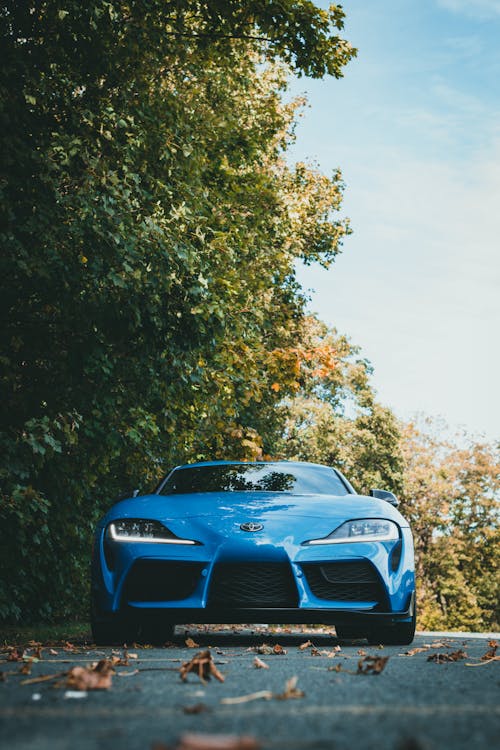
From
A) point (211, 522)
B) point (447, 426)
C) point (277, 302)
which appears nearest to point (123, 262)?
point (211, 522)

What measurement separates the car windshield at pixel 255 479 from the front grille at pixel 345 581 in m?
1.04

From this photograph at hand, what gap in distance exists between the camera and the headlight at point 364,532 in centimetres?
641

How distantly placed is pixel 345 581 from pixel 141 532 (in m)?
1.42

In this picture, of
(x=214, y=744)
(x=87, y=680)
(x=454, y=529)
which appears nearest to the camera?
(x=214, y=744)

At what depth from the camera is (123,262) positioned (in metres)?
9.27

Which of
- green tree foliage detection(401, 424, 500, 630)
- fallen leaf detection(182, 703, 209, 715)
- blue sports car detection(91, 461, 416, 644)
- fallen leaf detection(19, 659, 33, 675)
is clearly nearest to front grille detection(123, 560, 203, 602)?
blue sports car detection(91, 461, 416, 644)

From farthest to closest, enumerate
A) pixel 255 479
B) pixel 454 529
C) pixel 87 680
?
1. pixel 454 529
2. pixel 255 479
3. pixel 87 680

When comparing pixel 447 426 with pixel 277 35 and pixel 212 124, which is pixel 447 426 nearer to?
pixel 212 124

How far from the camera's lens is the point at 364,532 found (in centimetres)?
652

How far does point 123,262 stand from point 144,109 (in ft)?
10.8

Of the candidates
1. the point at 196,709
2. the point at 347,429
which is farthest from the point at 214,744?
the point at 347,429

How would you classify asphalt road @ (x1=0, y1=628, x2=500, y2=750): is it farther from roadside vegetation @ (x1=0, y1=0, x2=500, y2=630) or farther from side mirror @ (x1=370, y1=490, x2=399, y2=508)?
roadside vegetation @ (x1=0, y1=0, x2=500, y2=630)

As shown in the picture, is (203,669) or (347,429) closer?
(203,669)

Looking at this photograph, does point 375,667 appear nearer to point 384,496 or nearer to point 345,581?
point 345,581
